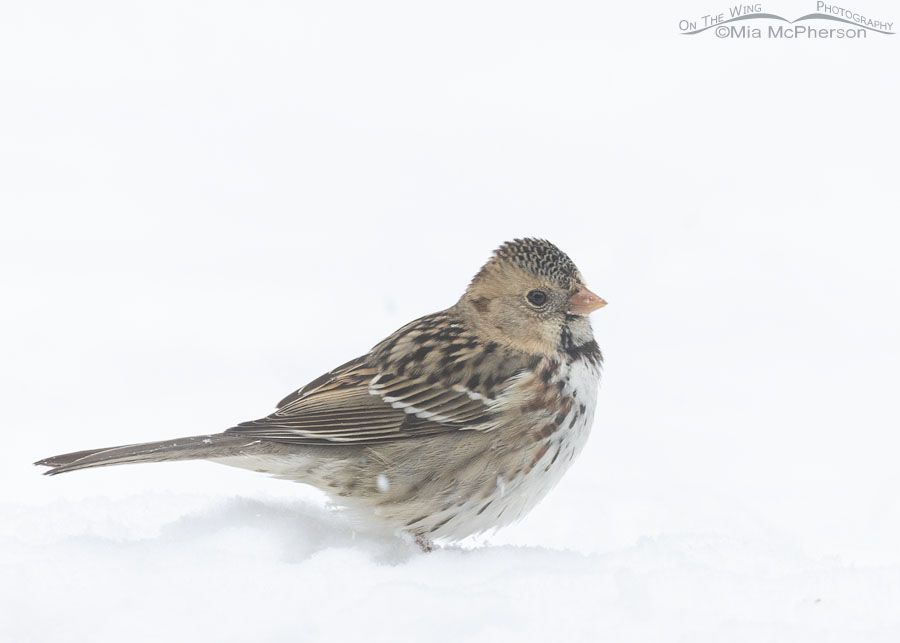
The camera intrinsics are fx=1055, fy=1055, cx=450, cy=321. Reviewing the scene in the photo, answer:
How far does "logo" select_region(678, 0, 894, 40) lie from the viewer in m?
10.8

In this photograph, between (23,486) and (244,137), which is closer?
(23,486)

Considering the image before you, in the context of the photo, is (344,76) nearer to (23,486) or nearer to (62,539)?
(23,486)

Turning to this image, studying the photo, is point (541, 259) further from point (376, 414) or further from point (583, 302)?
point (376, 414)

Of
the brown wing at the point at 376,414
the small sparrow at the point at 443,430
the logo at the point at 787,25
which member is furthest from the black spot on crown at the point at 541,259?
the logo at the point at 787,25

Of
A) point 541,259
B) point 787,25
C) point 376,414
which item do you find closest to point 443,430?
point 376,414

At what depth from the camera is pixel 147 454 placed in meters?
4.08

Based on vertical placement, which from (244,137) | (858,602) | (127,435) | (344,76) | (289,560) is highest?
(344,76)

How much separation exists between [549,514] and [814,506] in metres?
1.64

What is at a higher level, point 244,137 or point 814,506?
point 244,137

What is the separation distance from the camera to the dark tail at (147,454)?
13.3 ft

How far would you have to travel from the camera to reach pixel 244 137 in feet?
37.7

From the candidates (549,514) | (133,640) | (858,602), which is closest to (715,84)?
(549,514)

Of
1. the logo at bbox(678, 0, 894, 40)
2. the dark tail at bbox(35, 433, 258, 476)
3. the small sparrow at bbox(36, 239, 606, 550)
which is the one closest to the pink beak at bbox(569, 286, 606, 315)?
the small sparrow at bbox(36, 239, 606, 550)

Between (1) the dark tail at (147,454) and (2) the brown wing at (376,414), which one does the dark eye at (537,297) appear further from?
(1) the dark tail at (147,454)
